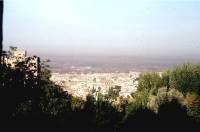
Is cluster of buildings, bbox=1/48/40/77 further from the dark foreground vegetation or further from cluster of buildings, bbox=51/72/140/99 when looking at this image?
cluster of buildings, bbox=51/72/140/99

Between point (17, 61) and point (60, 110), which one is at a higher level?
point (17, 61)

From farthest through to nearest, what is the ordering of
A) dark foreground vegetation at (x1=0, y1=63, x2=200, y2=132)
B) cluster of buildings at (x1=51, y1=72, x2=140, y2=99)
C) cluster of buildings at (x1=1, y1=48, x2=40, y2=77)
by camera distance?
1. cluster of buildings at (x1=51, y1=72, x2=140, y2=99)
2. cluster of buildings at (x1=1, y1=48, x2=40, y2=77)
3. dark foreground vegetation at (x1=0, y1=63, x2=200, y2=132)

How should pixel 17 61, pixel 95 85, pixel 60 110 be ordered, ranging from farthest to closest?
pixel 95 85, pixel 60 110, pixel 17 61

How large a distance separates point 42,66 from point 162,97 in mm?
31480

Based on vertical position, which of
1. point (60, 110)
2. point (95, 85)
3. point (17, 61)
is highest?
point (17, 61)

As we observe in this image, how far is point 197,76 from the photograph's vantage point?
55.9 metres

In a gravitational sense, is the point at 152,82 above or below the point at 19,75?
below

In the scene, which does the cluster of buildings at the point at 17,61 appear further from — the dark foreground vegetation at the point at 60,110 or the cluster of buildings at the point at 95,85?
the cluster of buildings at the point at 95,85

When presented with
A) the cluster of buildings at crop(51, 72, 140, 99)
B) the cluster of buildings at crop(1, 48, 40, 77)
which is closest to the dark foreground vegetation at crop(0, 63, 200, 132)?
the cluster of buildings at crop(1, 48, 40, 77)

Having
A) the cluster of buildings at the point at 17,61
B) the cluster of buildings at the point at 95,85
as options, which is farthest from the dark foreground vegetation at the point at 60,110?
the cluster of buildings at the point at 95,85

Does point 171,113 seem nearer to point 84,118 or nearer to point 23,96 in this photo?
point 84,118


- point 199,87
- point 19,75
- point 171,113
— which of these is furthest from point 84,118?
point 199,87

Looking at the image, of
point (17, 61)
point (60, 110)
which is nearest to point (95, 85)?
point (60, 110)

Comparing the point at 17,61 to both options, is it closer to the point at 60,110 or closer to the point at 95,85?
the point at 60,110
